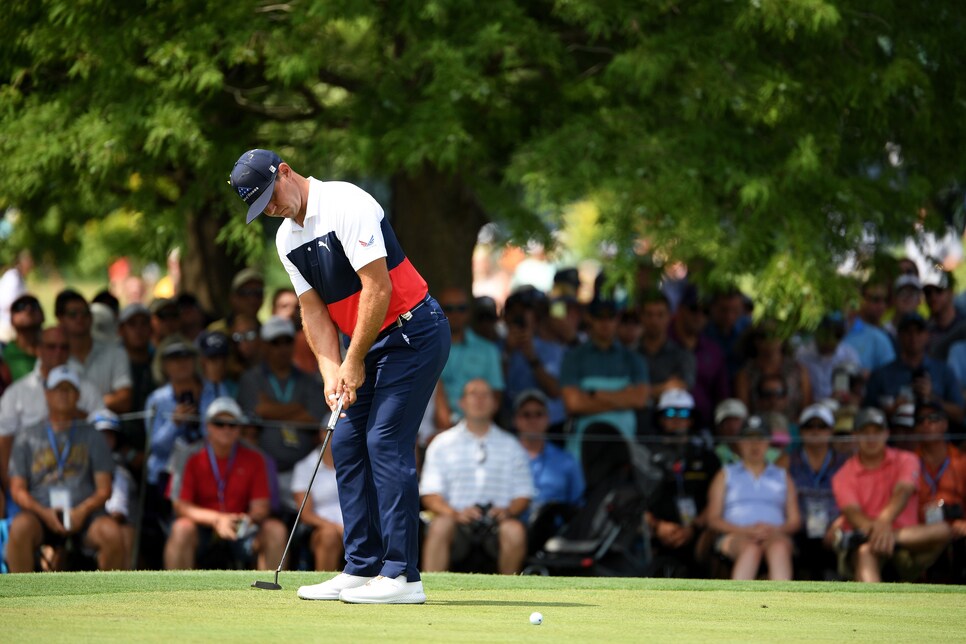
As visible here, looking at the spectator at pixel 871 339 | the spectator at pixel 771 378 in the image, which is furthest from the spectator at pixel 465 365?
the spectator at pixel 871 339

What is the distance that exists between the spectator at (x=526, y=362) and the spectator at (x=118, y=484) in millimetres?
3086

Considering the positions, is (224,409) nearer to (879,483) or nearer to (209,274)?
(879,483)

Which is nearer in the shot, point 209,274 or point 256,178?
point 256,178

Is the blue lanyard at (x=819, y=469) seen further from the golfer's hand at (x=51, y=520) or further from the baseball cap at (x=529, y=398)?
the golfer's hand at (x=51, y=520)

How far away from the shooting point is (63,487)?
10.4m

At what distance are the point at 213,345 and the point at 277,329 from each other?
1.60ft

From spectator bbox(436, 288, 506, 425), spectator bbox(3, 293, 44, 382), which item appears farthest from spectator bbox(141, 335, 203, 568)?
spectator bbox(436, 288, 506, 425)

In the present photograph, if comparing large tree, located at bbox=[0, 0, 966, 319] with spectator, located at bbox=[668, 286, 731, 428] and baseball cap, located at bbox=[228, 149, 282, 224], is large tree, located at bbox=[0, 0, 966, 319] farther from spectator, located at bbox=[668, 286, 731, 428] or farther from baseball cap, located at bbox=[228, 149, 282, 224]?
baseball cap, located at bbox=[228, 149, 282, 224]

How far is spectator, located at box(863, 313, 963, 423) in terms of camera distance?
12.2 meters

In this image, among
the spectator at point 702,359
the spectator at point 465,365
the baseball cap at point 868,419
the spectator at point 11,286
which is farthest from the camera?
the spectator at point 11,286

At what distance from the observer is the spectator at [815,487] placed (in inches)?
424

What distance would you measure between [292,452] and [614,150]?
329cm

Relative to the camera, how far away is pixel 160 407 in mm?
11047

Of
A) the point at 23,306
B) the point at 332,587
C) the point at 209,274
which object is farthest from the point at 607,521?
the point at 209,274
